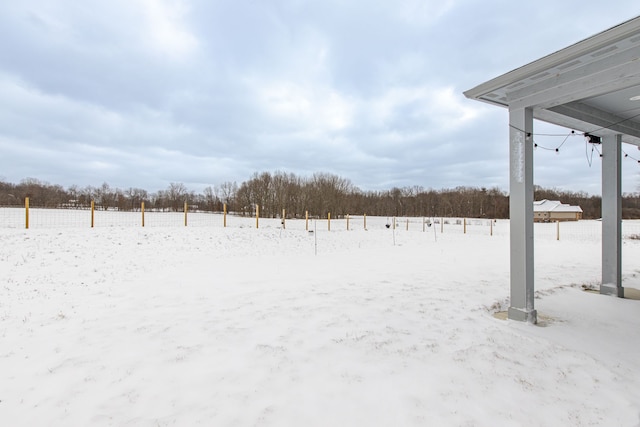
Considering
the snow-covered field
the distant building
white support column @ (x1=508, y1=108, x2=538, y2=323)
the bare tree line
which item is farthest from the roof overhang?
the distant building

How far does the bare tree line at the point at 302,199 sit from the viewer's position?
47594 mm

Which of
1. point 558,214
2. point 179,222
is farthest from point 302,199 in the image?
point 558,214

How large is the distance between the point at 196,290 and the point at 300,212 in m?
42.6

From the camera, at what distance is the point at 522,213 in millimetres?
4293

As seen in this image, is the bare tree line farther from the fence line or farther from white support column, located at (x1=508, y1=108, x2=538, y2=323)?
white support column, located at (x1=508, y1=108, x2=538, y2=323)

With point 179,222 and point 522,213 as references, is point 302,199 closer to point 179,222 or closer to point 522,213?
point 179,222

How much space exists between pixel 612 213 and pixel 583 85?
11.0 feet

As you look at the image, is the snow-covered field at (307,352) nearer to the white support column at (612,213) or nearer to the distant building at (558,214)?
the white support column at (612,213)

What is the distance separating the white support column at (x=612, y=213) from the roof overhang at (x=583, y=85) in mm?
351

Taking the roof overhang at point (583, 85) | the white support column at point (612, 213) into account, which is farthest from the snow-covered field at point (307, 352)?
the roof overhang at point (583, 85)

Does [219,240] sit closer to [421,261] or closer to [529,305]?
[421,261]

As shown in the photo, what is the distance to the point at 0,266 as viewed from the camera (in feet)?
23.8

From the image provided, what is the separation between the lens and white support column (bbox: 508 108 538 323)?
429 centimetres

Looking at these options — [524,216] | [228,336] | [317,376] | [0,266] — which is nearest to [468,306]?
[524,216]
